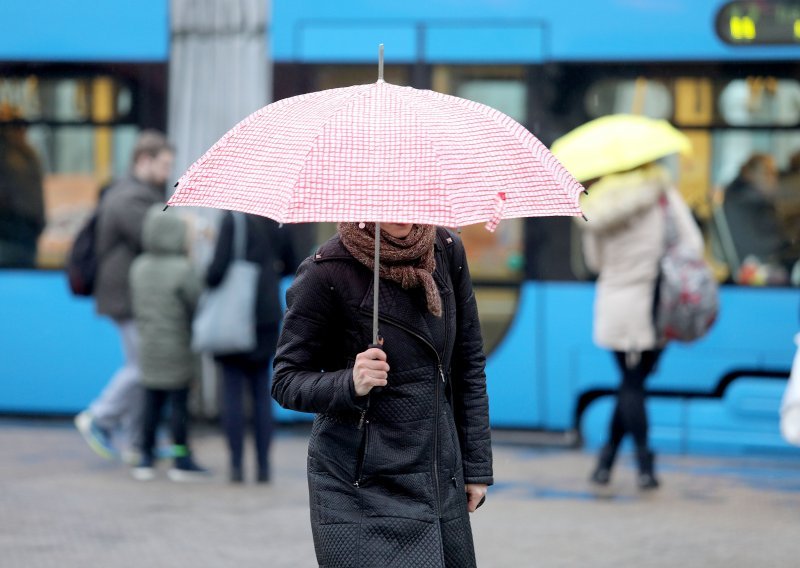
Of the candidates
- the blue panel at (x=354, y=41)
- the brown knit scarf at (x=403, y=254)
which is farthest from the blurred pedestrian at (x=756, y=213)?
the brown knit scarf at (x=403, y=254)

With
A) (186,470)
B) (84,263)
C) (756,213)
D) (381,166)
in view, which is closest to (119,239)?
(84,263)

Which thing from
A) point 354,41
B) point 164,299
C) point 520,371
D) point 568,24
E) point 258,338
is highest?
point 568,24

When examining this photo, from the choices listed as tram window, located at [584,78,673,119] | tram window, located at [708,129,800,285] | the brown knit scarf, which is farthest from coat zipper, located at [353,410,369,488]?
tram window, located at [584,78,673,119]

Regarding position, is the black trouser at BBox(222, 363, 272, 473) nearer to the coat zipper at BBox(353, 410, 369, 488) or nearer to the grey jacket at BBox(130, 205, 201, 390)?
the grey jacket at BBox(130, 205, 201, 390)

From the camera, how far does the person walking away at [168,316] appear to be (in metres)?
7.59

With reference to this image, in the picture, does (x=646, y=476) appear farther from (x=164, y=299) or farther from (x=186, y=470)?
(x=164, y=299)

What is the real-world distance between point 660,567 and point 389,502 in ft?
8.32

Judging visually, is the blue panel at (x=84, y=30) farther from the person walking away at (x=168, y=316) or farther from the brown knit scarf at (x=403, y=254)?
the brown knit scarf at (x=403, y=254)

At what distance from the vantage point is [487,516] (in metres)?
6.82

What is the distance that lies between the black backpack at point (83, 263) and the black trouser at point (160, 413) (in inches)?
31.7

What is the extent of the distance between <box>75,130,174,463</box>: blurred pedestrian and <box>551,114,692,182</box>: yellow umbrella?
7.44 ft

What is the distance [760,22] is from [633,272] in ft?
6.40

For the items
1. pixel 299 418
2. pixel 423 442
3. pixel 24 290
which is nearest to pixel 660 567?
pixel 423 442

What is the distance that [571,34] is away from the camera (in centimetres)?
855
